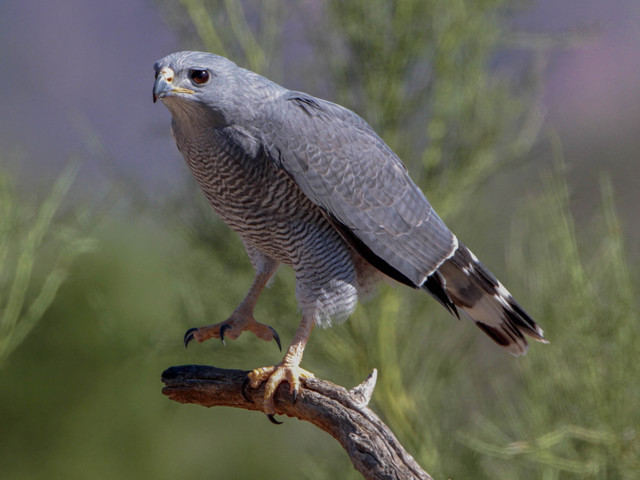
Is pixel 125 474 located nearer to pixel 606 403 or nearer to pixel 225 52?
pixel 225 52

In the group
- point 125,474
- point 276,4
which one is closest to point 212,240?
point 276,4

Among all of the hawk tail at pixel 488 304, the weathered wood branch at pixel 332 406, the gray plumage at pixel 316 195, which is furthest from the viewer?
the hawk tail at pixel 488 304

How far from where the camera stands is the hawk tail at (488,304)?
216 cm

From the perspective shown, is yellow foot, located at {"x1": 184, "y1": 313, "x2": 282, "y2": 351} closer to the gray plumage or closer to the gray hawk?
the gray hawk

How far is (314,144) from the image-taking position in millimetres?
1944

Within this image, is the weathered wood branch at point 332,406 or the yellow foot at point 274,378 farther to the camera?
the yellow foot at point 274,378

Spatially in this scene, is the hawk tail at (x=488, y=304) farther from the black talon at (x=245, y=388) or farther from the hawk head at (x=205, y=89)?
the hawk head at (x=205, y=89)

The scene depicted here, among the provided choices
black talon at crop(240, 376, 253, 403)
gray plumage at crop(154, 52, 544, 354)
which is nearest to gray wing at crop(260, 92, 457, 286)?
gray plumage at crop(154, 52, 544, 354)

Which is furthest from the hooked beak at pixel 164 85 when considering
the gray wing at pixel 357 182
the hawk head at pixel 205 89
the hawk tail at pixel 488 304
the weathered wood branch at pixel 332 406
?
the hawk tail at pixel 488 304

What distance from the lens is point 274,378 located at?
192 cm

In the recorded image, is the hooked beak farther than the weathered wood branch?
Yes

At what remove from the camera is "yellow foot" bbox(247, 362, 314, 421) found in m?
1.91

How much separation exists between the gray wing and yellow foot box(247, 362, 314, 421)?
1.14ft

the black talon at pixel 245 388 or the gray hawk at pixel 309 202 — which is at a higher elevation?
the gray hawk at pixel 309 202
